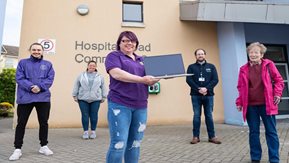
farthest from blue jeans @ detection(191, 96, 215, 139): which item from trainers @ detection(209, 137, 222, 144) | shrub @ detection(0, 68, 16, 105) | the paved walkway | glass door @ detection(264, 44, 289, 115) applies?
shrub @ detection(0, 68, 16, 105)

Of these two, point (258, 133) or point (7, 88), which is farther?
point (7, 88)

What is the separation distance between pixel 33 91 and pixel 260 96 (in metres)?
3.61

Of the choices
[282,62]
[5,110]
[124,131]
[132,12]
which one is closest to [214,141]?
[124,131]

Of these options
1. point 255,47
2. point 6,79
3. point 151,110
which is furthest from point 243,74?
point 6,79

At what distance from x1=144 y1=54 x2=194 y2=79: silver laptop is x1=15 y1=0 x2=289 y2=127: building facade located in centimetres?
616

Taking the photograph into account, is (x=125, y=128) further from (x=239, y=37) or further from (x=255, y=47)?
(x=239, y=37)

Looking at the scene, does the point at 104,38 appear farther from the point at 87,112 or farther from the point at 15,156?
the point at 15,156

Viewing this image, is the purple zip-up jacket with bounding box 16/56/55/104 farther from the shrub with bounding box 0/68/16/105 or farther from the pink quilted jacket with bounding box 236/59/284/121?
the shrub with bounding box 0/68/16/105

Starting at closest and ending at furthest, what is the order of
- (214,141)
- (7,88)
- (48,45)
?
(214,141), (48,45), (7,88)

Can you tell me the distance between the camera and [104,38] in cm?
916

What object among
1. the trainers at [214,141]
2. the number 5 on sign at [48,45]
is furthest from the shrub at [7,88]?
the trainers at [214,141]

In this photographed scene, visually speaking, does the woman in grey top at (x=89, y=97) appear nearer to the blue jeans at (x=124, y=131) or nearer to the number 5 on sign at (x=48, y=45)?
the number 5 on sign at (x=48, y=45)

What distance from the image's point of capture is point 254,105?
431cm

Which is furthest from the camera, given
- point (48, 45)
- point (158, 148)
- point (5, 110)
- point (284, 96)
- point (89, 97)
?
point (5, 110)
